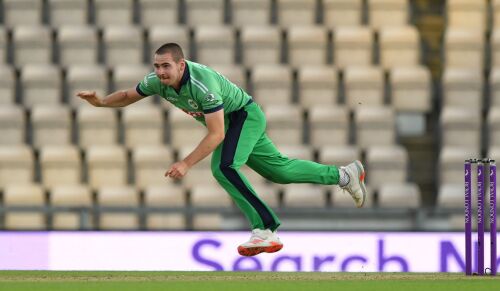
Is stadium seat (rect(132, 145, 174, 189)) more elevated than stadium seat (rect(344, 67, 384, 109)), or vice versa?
stadium seat (rect(344, 67, 384, 109))

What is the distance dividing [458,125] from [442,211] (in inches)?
62.7

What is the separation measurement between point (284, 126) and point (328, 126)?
1.32 ft

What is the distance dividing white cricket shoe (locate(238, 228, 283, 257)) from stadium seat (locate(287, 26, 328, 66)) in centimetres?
492

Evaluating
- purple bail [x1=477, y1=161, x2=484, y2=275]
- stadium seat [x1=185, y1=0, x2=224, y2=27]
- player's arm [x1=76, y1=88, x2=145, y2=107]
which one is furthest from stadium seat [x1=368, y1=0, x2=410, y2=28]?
player's arm [x1=76, y1=88, x2=145, y2=107]

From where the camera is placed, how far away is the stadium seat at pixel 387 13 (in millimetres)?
12469

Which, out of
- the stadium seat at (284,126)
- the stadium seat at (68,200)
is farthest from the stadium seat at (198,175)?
the stadium seat at (68,200)

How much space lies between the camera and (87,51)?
12.2 meters

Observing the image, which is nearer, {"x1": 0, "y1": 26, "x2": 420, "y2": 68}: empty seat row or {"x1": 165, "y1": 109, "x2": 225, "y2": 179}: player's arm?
{"x1": 165, "y1": 109, "x2": 225, "y2": 179}: player's arm

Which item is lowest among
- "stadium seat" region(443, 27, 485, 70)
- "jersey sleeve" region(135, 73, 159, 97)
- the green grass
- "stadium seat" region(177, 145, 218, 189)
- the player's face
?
the green grass

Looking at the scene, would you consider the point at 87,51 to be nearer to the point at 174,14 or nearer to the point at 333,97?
the point at 174,14

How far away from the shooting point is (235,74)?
38.4 ft

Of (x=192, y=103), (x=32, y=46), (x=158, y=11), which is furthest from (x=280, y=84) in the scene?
(x=192, y=103)

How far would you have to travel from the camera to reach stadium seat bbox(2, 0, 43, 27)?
40.8ft

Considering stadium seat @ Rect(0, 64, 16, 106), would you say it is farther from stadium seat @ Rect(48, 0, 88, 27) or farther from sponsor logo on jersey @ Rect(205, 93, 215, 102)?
sponsor logo on jersey @ Rect(205, 93, 215, 102)
